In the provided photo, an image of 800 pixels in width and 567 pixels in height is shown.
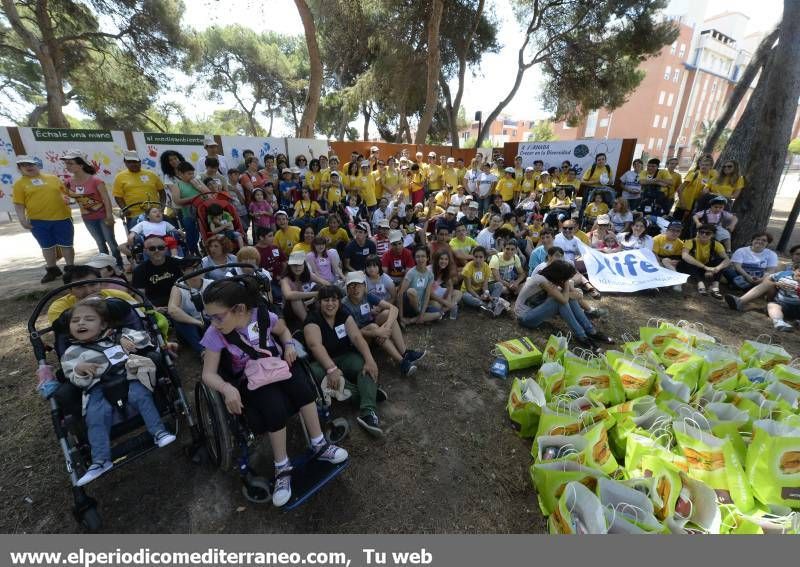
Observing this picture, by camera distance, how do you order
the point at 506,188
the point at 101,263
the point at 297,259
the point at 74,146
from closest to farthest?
the point at 101,263 → the point at 297,259 → the point at 74,146 → the point at 506,188

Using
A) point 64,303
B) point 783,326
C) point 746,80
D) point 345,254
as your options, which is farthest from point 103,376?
point 746,80

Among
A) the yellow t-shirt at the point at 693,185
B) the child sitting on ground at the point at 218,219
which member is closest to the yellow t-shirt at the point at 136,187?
the child sitting on ground at the point at 218,219

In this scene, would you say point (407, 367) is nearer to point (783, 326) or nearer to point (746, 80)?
point (783, 326)

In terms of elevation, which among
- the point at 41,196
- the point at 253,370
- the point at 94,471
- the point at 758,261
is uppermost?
the point at 41,196

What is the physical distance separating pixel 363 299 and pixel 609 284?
442cm

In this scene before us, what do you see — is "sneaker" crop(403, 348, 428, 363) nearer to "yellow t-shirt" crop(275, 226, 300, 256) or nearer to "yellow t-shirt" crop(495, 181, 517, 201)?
"yellow t-shirt" crop(275, 226, 300, 256)

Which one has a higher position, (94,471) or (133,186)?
(133,186)

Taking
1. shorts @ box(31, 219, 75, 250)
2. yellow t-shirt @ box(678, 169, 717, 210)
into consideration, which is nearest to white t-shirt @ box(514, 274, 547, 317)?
yellow t-shirt @ box(678, 169, 717, 210)

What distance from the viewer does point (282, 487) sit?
7.63 feet

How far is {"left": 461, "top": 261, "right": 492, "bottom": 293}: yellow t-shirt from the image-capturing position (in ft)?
17.8

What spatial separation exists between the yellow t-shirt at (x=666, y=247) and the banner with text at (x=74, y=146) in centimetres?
1045

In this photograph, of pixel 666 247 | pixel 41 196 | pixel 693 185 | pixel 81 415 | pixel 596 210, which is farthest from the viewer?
pixel 596 210

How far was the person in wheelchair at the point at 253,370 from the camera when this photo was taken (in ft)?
7.27

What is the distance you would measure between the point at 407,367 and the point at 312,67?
10741 mm
